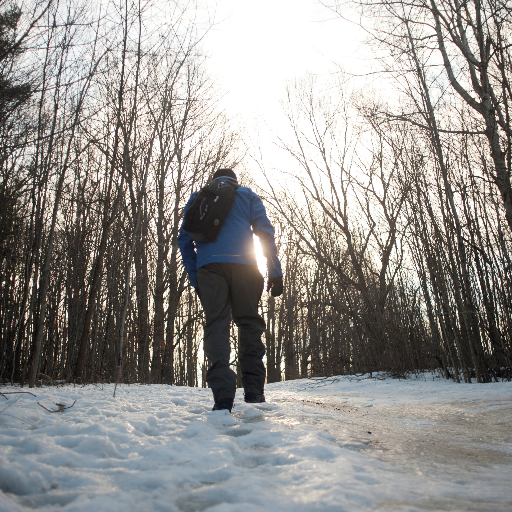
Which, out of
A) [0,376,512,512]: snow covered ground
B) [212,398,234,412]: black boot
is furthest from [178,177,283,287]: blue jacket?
[0,376,512,512]: snow covered ground

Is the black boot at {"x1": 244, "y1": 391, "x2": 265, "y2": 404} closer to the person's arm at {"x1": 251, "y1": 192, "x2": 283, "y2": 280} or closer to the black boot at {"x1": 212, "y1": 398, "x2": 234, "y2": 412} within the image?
the black boot at {"x1": 212, "y1": 398, "x2": 234, "y2": 412}

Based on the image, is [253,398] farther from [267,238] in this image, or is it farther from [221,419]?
[267,238]

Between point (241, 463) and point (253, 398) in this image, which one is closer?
point (241, 463)

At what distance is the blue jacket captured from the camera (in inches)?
91.8

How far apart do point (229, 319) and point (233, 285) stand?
211 millimetres

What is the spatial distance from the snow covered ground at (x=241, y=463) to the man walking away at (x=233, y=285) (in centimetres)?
31

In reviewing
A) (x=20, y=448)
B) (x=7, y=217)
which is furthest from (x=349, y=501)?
(x=7, y=217)

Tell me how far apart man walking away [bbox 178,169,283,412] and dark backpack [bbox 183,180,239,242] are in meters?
0.06

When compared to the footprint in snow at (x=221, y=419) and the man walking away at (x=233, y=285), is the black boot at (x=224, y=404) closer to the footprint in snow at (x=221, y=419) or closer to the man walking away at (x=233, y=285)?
the man walking away at (x=233, y=285)

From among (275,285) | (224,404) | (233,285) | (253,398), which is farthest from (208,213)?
(253,398)

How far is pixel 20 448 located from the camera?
3.91 feet

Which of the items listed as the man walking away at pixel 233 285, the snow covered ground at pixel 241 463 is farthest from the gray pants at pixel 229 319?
the snow covered ground at pixel 241 463

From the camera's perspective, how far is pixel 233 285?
232cm

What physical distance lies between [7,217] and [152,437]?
11.1 feet
